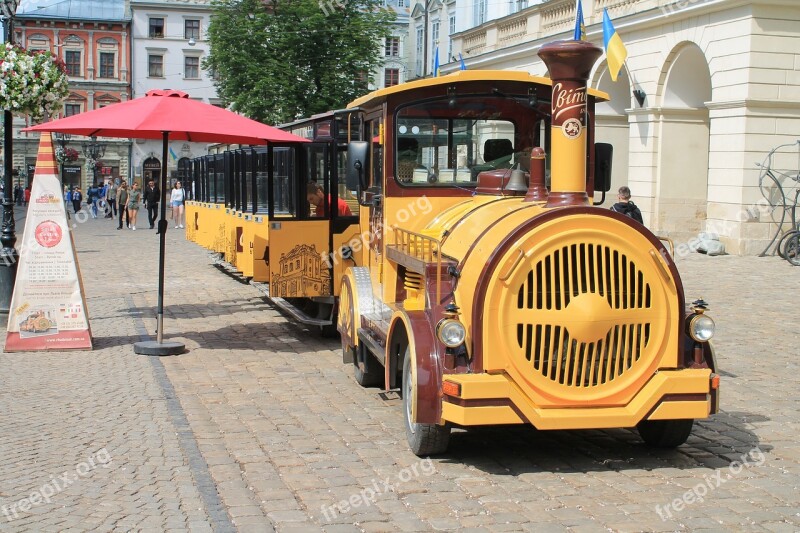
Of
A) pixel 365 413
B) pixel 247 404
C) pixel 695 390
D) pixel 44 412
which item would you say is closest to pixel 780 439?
pixel 695 390

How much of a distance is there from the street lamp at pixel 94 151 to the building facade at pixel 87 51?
309 centimetres

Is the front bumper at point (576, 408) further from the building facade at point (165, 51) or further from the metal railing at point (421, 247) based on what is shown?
the building facade at point (165, 51)

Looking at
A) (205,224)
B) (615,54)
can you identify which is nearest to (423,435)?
(205,224)

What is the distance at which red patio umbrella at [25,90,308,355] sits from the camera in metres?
9.88

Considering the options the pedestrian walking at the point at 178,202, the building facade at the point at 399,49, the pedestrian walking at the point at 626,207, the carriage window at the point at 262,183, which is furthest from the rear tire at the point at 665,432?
the building facade at the point at 399,49

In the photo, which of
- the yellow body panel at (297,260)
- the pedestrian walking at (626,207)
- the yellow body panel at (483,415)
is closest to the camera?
the yellow body panel at (483,415)

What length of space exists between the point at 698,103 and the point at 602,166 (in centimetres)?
1712

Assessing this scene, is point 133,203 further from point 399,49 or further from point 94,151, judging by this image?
point 399,49

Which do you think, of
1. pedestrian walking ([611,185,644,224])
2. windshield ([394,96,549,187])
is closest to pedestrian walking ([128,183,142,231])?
pedestrian walking ([611,185,644,224])

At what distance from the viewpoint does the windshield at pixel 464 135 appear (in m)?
8.24

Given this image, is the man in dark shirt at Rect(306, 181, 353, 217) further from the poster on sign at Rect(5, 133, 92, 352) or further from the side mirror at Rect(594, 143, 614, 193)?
the side mirror at Rect(594, 143, 614, 193)

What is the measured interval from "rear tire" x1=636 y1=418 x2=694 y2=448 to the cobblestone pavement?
0.28 ft

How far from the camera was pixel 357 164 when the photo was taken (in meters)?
8.53

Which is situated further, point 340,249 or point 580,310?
point 340,249
